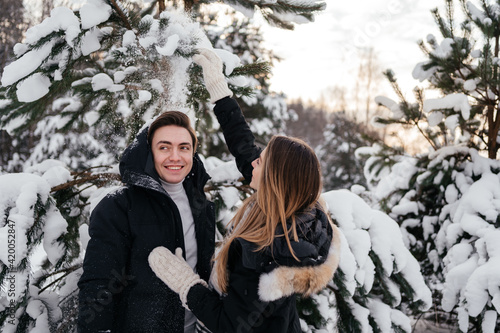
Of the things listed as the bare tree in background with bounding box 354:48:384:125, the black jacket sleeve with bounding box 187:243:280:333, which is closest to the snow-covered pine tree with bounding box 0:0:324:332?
the black jacket sleeve with bounding box 187:243:280:333

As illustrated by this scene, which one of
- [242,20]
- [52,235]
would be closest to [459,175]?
[52,235]

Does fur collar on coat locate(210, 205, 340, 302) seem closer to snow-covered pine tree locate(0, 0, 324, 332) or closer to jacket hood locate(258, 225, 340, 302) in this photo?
jacket hood locate(258, 225, 340, 302)

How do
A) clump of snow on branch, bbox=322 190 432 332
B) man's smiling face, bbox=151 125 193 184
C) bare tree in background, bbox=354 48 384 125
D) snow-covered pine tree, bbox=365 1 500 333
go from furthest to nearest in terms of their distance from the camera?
bare tree in background, bbox=354 48 384 125 → snow-covered pine tree, bbox=365 1 500 333 → clump of snow on branch, bbox=322 190 432 332 → man's smiling face, bbox=151 125 193 184

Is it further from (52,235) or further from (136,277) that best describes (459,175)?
(52,235)

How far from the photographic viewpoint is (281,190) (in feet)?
5.07

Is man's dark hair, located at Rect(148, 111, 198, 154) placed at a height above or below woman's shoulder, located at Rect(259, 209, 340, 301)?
above

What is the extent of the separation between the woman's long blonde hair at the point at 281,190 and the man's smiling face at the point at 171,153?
0.47 meters

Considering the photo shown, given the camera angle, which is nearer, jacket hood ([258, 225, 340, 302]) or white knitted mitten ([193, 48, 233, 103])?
jacket hood ([258, 225, 340, 302])

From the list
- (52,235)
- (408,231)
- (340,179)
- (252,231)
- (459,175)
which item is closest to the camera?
(252,231)

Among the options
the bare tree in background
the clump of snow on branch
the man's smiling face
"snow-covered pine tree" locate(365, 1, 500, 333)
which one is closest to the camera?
the man's smiling face

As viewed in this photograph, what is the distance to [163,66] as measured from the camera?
6.53 ft

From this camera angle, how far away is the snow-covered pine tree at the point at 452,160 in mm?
3252

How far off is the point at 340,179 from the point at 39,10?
13.9 m

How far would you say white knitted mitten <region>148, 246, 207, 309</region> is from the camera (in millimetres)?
1576
